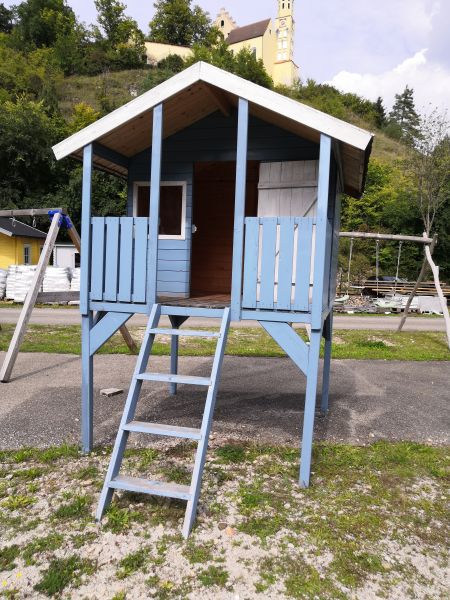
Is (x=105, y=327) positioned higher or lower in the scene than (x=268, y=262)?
lower

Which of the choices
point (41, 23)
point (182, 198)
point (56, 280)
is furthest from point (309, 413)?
point (41, 23)

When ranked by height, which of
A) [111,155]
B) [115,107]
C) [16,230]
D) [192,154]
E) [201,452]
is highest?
[115,107]

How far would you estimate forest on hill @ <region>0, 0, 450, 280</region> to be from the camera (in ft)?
110

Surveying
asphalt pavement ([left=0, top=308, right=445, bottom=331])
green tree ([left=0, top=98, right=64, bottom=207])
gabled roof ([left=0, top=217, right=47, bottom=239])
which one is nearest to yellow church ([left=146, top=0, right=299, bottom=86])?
green tree ([left=0, top=98, right=64, bottom=207])

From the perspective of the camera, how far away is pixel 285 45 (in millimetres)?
96875

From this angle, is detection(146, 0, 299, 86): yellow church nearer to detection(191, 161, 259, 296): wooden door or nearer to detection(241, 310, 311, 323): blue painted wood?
detection(191, 161, 259, 296): wooden door

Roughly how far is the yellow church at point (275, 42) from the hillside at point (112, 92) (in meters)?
20.0

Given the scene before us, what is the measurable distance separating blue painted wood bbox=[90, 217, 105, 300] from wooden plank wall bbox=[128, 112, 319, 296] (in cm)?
108

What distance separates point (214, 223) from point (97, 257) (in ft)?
8.65

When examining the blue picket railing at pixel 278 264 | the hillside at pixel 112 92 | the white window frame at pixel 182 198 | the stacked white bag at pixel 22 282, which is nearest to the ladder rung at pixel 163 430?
the blue picket railing at pixel 278 264

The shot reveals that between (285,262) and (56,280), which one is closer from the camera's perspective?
(285,262)

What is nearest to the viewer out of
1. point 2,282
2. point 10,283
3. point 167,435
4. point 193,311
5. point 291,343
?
point 167,435

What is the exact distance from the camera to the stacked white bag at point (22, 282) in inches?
814

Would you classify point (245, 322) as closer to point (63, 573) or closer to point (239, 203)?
point (239, 203)
